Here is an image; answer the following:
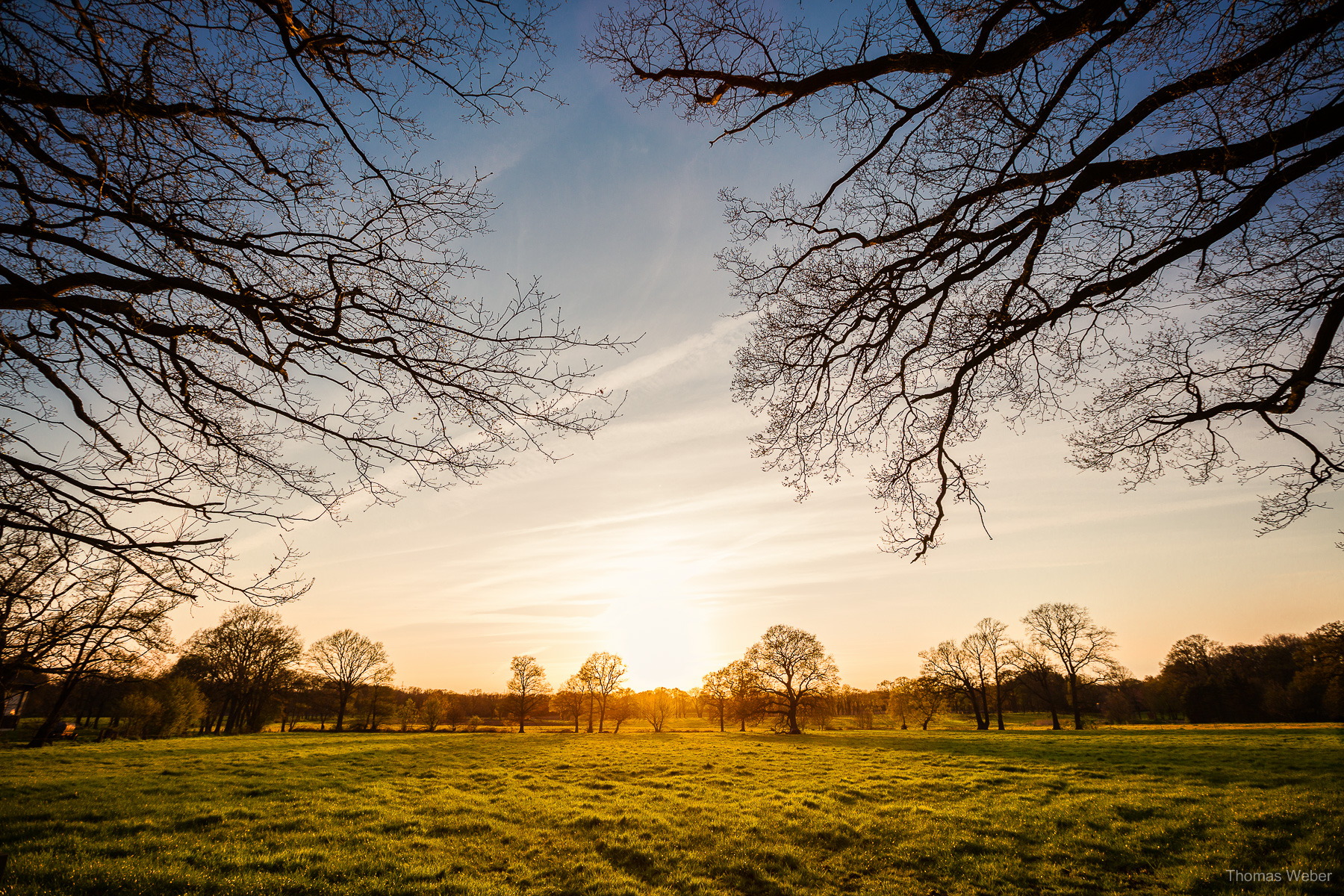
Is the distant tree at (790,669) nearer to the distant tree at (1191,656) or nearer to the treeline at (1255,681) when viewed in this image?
the treeline at (1255,681)

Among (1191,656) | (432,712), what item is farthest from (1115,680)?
(432,712)

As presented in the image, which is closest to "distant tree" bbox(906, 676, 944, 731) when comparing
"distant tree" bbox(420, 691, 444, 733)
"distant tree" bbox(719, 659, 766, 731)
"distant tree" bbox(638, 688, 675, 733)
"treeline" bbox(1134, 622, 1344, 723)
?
"distant tree" bbox(719, 659, 766, 731)

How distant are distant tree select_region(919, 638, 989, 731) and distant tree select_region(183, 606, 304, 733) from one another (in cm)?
5707

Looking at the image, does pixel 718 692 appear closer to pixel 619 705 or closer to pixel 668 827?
pixel 619 705

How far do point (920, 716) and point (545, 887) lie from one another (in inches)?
2060

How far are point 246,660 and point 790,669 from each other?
45.6 metres

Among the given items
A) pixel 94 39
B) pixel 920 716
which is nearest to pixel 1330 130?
pixel 94 39

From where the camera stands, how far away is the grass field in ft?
21.1

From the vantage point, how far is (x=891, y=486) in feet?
19.7

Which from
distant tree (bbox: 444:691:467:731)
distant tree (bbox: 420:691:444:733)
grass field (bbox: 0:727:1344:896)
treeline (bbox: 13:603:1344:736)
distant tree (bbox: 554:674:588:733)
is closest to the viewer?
grass field (bbox: 0:727:1344:896)

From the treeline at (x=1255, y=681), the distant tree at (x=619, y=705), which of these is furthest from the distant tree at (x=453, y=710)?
the treeline at (x=1255, y=681)

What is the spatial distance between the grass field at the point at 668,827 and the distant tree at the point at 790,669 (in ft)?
81.1

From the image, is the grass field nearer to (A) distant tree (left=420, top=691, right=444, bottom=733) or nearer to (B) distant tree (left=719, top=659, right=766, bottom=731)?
(B) distant tree (left=719, top=659, right=766, bottom=731)

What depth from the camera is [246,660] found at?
138ft
